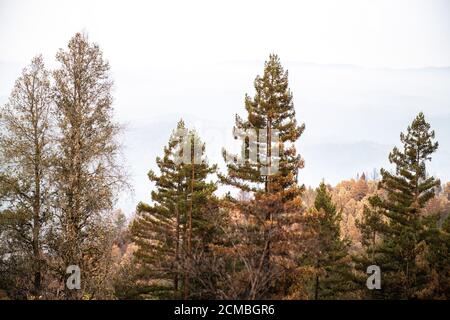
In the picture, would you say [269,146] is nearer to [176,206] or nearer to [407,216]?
[176,206]

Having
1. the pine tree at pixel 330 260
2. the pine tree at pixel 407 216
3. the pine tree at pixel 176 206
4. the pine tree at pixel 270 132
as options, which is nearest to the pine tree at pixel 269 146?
the pine tree at pixel 270 132

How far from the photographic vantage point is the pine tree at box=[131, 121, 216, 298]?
64.7ft

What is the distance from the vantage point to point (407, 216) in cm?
2136

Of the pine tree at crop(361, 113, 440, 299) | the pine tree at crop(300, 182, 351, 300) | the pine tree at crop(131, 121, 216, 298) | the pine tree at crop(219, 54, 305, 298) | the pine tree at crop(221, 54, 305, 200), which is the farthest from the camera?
the pine tree at crop(300, 182, 351, 300)

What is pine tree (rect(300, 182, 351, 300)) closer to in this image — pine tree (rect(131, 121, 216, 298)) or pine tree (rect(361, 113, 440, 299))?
pine tree (rect(361, 113, 440, 299))

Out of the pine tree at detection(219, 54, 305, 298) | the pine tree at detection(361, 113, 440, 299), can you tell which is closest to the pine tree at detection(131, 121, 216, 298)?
the pine tree at detection(219, 54, 305, 298)

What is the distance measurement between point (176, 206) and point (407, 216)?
476 inches

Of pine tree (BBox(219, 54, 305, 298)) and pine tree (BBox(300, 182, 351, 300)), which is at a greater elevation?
pine tree (BBox(219, 54, 305, 298))

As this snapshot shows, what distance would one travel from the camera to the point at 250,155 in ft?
57.6

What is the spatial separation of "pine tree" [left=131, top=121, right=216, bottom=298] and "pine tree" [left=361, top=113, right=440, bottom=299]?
30.1 ft

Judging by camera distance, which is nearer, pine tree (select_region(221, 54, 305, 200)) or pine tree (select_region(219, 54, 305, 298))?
pine tree (select_region(219, 54, 305, 298))

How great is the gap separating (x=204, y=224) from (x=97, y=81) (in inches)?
355

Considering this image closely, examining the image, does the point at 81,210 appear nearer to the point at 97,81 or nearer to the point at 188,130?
the point at 97,81
